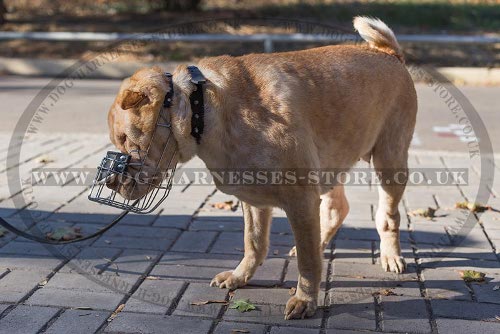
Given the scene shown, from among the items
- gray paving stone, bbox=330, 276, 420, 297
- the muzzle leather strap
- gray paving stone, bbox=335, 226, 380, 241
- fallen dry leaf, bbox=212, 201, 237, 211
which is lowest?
fallen dry leaf, bbox=212, 201, 237, 211

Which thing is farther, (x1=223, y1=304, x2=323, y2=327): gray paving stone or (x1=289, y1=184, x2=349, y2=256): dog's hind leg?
(x1=289, y1=184, x2=349, y2=256): dog's hind leg

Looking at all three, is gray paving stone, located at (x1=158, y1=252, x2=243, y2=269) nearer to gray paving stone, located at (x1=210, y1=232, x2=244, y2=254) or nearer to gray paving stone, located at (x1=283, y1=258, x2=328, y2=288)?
gray paving stone, located at (x1=210, y1=232, x2=244, y2=254)

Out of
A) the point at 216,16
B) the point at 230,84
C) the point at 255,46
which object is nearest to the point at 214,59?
the point at 230,84

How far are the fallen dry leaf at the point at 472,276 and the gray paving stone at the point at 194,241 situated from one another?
1684 mm

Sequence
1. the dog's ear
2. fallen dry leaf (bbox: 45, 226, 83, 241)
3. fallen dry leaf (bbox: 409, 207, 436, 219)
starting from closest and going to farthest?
the dog's ear < fallen dry leaf (bbox: 45, 226, 83, 241) < fallen dry leaf (bbox: 409, 207, 436, 219)

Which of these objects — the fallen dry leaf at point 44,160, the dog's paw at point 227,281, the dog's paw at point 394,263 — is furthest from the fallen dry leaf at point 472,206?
the fallen dry leaf at point 44,160

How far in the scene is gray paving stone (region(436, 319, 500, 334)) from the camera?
A: 3.27 metres

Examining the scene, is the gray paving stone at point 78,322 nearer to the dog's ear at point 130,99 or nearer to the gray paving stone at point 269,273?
the gray paving stone at point 269,273

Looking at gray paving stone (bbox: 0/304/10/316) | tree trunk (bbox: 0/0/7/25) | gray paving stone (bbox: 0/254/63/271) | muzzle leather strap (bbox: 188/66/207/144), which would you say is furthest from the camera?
tree trunk (bbox: 0/0/7/25)

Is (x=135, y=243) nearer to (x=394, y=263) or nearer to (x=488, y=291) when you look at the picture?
(x=394, y=263)

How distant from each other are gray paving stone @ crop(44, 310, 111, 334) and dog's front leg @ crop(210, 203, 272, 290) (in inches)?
29.6

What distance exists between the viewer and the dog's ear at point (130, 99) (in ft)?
10.2

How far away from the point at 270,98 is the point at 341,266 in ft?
4.42

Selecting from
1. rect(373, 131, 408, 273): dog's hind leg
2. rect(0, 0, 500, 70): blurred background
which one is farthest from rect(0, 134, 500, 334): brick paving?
rect(0, 0, 500, 70): blurred background
